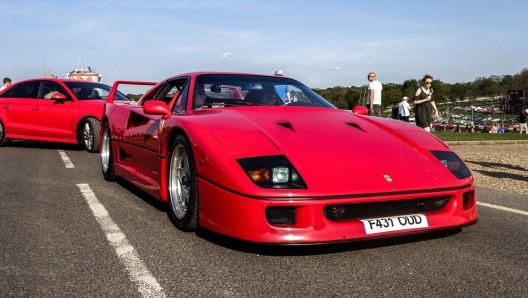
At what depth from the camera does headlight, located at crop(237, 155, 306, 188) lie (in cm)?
328

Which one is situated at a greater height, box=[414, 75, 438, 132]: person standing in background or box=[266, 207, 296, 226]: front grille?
box=[414, 75, 438, 132]: person standing in background

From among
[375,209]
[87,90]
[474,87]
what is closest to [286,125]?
[375,209]

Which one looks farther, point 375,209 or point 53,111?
point 53,111

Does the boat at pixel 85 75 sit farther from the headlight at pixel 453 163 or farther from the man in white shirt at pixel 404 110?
the headlight at pixel 453 163

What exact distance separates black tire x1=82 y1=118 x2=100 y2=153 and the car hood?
6472mm

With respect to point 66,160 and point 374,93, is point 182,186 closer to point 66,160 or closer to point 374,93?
point 66,160

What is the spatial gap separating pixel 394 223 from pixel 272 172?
Result: 2.47 feet

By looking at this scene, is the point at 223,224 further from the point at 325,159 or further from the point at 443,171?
the point at 443,171

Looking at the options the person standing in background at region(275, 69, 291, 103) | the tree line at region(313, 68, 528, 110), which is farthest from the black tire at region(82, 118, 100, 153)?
the tree line at region(313, 68, 528, 110)

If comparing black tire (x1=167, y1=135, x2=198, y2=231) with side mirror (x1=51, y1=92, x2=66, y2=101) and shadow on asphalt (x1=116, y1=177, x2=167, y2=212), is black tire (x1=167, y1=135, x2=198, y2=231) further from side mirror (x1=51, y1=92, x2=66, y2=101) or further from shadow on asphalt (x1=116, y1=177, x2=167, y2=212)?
side mirror (x1=51, y1=92, x2=66, y2=101)

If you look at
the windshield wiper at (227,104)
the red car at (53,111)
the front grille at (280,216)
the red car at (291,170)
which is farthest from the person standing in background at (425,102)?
the front grille at (280,216)

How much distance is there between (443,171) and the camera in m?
3.73

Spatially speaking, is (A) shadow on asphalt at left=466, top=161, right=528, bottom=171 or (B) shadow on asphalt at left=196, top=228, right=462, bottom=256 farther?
(A) shadow on asphalt at left=466, top=161, right=528, bottom=171

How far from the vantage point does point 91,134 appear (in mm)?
10406
